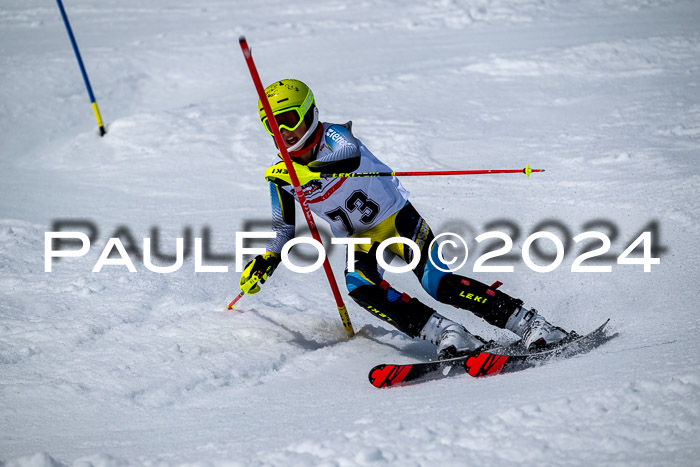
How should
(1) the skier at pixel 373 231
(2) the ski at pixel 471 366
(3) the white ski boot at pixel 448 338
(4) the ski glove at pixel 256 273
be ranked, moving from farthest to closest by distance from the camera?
1. (4) the ski glove at pixel 256 273
2. (1) the skier at pixel 373 231
3. (3) the white ski boot at pixel 448 338
4. (2) the ski at pixel 471 366

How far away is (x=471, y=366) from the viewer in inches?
152

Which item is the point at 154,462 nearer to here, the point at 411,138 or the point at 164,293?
the point at 164,293

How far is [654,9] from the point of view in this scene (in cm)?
1391

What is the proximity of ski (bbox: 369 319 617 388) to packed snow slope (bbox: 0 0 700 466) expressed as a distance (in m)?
0.08

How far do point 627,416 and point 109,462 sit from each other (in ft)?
7.31

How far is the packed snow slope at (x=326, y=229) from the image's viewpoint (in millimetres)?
3131

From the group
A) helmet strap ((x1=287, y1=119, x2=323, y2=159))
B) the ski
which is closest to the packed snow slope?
the ski

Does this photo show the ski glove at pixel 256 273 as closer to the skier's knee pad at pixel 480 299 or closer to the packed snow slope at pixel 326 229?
the packed snow slope at pixel 326 229

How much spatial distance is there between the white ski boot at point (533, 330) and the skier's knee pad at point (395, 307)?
20.2 inches

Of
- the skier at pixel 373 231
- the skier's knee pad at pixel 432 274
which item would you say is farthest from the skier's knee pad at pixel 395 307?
the skier's knee pad at pixel 432 274

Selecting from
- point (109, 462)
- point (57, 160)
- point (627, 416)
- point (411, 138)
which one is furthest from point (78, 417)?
point (57, 160)

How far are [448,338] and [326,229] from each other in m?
3.08

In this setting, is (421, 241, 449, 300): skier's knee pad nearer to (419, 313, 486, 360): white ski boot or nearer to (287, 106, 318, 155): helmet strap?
(419, 313, 486, 360): white ski boot

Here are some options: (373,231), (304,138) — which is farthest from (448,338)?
(304,138)
